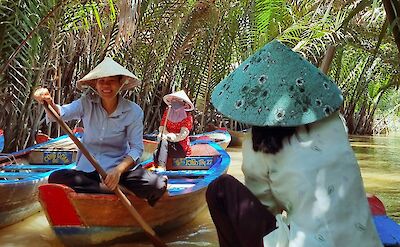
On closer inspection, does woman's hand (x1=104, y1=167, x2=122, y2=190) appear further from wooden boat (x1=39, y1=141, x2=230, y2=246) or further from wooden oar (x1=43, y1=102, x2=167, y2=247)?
wooden boat (x1=39, y1=141, x2=230, y2=246)

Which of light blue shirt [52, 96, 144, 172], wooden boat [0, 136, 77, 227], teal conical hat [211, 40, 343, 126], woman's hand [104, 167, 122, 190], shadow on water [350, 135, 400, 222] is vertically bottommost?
shadow on water [350, 135, 400, 222]

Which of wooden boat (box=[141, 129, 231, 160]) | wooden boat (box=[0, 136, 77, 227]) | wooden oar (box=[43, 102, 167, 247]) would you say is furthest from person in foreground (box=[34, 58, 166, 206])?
wooden boat (box=[141, 129, 231, 160])

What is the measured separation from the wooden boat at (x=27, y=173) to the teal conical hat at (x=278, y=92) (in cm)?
244

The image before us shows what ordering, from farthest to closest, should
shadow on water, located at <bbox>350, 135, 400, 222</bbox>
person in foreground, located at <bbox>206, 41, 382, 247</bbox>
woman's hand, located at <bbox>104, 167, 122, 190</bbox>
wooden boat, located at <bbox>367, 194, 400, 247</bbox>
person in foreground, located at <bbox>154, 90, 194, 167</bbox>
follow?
1. person in foreground, located at <bbox>154, 90, 194, 167</bbox>
2. shadow on water, located at <bbox>350, 135, 400, 222</bbox>
3. woman's hand, located at <bbox>104, 167, 122, 190</bbox>
4. wooden boat, located at <bbox>367, 194, 400, 247</bbox>
5. person in foreground, located at <bbox>206, 41, 382, 247</bbox>

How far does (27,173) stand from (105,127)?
5.56 ft

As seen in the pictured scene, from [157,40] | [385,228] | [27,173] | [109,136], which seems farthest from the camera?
[157,40]

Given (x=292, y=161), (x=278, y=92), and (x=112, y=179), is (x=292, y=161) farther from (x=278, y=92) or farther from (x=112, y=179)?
(x=112, y=179)

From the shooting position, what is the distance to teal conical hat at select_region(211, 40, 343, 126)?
5.27 feet

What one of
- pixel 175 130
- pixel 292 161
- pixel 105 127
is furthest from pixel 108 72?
pixel 175 130

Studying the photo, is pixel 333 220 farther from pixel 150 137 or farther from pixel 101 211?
pixel 150 137

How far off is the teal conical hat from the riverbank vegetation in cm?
67

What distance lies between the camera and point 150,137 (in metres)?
8.30

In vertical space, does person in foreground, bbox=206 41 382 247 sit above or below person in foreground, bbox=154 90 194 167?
above

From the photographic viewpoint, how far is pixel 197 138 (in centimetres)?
885
